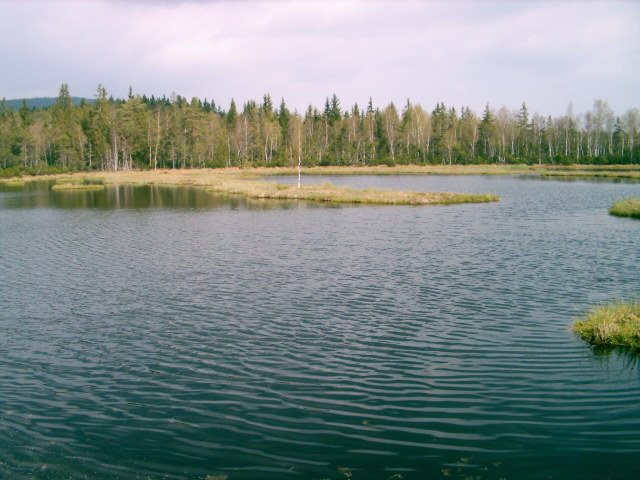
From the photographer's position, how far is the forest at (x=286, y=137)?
146750mm

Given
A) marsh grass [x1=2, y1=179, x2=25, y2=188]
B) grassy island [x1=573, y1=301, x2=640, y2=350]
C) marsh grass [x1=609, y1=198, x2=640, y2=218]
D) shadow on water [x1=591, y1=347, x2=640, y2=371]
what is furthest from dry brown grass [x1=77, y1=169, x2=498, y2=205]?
shadow on water [x1=591, y1=347, x2=640, y2=371]

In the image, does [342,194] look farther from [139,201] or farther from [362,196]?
[139,201]

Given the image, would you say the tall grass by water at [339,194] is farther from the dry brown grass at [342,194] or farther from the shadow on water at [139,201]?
the shadow on water at [139,201]

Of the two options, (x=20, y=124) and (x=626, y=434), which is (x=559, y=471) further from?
(x=20, y=124)

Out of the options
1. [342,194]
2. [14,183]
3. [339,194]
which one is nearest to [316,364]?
[342,194]

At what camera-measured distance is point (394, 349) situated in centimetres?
1769

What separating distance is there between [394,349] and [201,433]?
7.25 metres

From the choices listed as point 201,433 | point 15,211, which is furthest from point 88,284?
point 15,211

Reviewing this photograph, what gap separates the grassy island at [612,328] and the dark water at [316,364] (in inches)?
26.2

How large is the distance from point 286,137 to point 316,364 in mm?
163004

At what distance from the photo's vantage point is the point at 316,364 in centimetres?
1656

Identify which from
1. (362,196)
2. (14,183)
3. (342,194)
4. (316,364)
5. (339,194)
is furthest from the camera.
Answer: (14,183)

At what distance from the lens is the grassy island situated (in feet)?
58.0

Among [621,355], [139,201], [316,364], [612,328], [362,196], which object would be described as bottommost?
[621,355]
